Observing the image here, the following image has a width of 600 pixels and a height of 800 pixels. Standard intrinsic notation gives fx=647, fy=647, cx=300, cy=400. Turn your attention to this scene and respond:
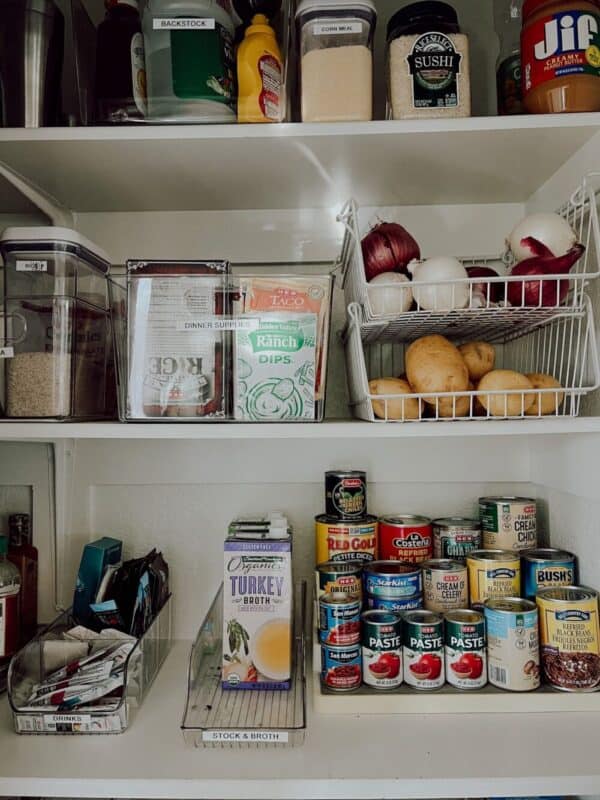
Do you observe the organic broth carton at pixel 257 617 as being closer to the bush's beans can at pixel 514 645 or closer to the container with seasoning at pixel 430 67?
the bush's beans can at pixel 514 645

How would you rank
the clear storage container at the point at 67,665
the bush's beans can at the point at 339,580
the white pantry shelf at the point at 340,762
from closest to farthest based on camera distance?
1. the white pantry shelf at the point at 340,762
2. the clear storage container at the point at 67,665
3. the bush's beans can at the point at 339,580

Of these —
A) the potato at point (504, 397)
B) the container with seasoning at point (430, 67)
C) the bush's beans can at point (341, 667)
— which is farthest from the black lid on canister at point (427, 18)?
the bush's beans can at point (341, 667)

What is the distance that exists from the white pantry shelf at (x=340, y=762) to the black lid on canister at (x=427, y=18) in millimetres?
1008

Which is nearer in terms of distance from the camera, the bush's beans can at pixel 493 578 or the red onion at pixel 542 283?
the red onion at pixel 542 283

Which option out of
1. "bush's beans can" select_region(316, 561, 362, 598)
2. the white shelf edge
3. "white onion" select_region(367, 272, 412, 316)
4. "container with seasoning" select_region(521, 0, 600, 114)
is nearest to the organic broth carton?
"bush's beans can" select_region(316, 561, 362, 598)

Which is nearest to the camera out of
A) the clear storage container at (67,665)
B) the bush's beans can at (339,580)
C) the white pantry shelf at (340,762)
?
the white pantry shelf at (340,762)

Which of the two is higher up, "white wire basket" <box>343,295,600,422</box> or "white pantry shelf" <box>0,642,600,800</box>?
"white wire basket" <box>343,295,600,422</box>

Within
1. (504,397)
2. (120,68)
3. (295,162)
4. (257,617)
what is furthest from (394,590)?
(120,68)

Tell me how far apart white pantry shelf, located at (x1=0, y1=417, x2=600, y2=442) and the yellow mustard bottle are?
46cm

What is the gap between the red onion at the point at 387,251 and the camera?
98 centimetres

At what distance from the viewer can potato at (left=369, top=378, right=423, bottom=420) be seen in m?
0.94

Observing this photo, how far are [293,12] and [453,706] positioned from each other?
109 cm

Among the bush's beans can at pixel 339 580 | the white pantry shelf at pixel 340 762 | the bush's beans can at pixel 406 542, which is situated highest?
the bush's beans can at pixel 406 542

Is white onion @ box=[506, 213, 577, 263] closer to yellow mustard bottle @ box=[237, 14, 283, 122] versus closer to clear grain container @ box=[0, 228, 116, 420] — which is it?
yellow mustard bottle @ box=[237, 14, 283, 122]
